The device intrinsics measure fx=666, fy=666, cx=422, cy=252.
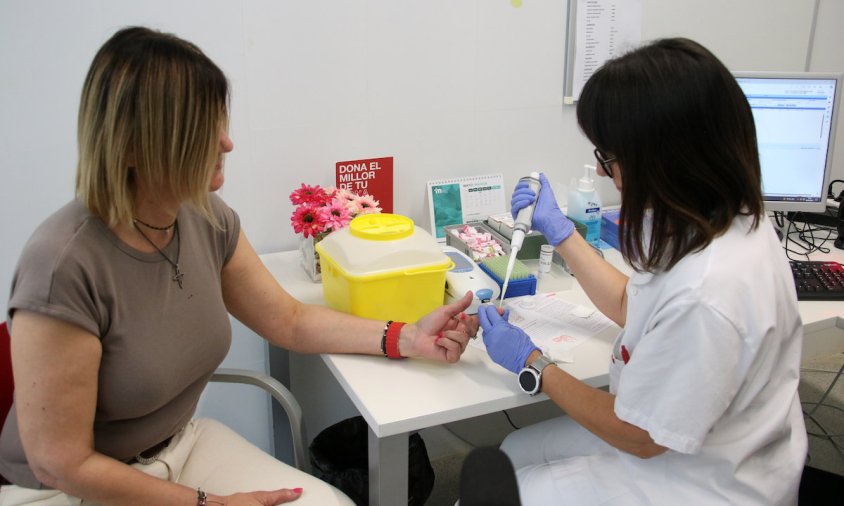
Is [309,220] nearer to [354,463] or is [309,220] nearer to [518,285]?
[518,285]

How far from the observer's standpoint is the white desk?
1197 millimetres

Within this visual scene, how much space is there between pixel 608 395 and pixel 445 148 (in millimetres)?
1069

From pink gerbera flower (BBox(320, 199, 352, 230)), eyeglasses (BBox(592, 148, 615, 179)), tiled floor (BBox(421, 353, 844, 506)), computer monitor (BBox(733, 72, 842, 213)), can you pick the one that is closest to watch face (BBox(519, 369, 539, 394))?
eyeglasses (BBox(592, 148, 615, 179))

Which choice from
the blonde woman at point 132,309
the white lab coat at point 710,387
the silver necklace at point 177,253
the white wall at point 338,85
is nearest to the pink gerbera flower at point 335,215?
the white wall at point 338,85

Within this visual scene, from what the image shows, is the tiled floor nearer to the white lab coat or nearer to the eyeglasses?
the white lab coat

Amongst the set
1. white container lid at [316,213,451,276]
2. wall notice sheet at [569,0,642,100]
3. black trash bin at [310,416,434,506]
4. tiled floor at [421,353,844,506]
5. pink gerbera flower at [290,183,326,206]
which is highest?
wall notice sheet at [569,0,642,100]

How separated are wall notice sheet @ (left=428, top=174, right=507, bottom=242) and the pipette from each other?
0.41 meters

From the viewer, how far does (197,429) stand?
1.40 m

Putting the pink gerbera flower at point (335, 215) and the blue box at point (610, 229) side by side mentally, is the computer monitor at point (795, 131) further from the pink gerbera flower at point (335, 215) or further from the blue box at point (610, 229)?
the pink gerbera flower at point (335, 215)

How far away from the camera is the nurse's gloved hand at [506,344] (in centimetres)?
129

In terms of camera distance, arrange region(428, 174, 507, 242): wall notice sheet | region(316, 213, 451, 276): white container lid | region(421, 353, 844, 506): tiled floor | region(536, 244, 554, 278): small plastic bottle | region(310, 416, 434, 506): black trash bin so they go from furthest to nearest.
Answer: region(421, 353, 844, 506): tiled floor, region(428, 174, 507, 242): wall notice sheet, region(536, 244, 554, 278): small plastic bottle, region(310, 416, 434, 506): black trash bin, region(316, 213, 451, 276): white container lid

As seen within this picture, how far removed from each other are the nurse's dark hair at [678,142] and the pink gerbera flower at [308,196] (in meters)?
0.82

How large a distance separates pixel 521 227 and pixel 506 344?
37 cm

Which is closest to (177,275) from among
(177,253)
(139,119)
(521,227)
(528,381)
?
(177,253)
